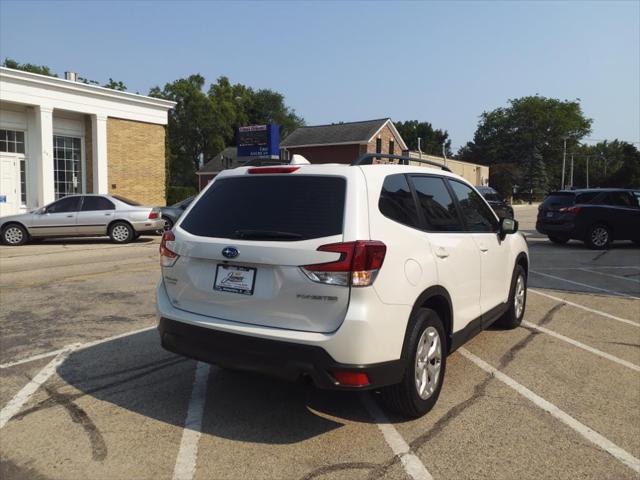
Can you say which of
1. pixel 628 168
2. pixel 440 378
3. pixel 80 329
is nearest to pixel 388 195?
pixel 440 378

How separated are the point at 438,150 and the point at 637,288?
11414 cm

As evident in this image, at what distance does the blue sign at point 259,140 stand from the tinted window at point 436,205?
30.0 m

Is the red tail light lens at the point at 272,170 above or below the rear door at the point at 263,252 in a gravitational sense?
above

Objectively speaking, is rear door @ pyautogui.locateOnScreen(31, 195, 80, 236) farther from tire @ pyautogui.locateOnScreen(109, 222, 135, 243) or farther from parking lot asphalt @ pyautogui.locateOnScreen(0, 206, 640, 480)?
parking lot asphalt @ pyautogui.locateOnScreen(0, 206, 640, 480)

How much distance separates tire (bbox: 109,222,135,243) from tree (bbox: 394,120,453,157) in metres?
100

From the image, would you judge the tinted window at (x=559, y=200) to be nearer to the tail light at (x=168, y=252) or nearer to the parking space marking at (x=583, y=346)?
the parking space marking at (x=583, y=346)

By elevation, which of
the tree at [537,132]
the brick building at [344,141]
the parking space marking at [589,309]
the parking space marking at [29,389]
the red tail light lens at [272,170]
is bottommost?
the parking space marking at [29,389]

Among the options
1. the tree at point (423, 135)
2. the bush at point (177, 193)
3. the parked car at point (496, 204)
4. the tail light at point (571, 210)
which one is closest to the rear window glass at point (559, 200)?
the tail light at point (571, 210)

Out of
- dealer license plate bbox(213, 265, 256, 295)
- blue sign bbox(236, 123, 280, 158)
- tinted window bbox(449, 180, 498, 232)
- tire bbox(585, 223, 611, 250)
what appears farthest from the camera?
blue sign bbox(236, 123, 280, 158)

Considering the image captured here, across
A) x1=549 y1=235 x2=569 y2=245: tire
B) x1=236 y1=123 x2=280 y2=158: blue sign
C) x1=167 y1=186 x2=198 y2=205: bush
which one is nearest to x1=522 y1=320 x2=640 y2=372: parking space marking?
x1=549 y1=235 x2=569 y2=245: tire

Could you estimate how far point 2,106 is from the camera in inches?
866

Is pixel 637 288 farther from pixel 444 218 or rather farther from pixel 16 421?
pixel 16 421

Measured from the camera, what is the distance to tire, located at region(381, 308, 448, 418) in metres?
3.54

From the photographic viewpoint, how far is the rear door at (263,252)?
10.7 feet
